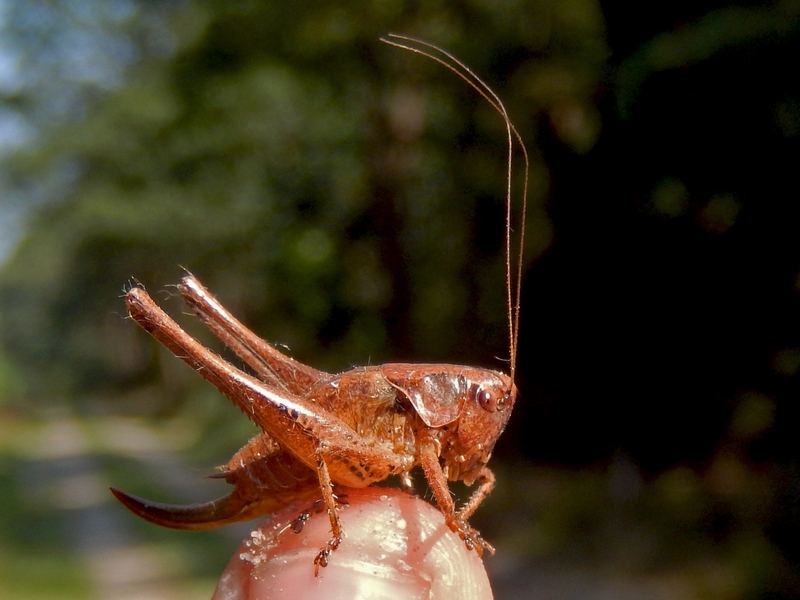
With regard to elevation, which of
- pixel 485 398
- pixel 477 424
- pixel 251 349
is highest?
pixel 251 349

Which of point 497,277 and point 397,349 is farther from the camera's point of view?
point 397,349

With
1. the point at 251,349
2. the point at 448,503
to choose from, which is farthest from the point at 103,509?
the point at 448,503

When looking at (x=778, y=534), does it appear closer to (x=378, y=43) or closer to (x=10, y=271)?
(x=378, y=43)

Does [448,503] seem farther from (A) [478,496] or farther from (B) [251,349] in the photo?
(B) [251,349]

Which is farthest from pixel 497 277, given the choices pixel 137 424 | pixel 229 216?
pixel 137 424

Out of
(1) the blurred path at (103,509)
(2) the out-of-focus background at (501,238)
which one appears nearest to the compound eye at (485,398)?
(2) the out-of-focus background at (501,238)

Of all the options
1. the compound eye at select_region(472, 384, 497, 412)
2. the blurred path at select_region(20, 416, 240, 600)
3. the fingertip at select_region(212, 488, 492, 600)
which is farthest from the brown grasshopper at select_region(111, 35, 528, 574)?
the blurred path at select_region(20, 416, 240, 600)
